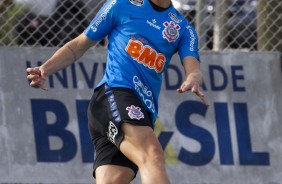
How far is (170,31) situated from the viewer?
535 cm

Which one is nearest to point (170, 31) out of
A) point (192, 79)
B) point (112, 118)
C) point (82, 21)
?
point (192, 79)

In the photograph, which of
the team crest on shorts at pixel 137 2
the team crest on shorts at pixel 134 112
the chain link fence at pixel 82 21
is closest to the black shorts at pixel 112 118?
the team crest on shorts at pixel 134 112

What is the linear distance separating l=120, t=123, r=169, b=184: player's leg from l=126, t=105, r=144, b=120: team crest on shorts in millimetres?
52

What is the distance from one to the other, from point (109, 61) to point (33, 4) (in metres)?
2.55

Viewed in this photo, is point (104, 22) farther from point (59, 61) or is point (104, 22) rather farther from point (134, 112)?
point (134, 112)

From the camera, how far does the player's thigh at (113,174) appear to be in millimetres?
5301

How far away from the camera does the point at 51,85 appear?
291 inches

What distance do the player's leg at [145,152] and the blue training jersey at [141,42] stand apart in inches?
11.2

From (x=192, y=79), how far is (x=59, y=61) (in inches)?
32.0

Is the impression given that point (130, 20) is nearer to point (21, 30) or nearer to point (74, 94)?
point (74, 94)

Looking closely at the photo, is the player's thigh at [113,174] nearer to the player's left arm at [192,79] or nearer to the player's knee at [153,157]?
the player's knee at [153,157]

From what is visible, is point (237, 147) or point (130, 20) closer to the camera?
point (130, 20)

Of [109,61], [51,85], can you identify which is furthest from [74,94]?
[109,61]

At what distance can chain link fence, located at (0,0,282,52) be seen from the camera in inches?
302
